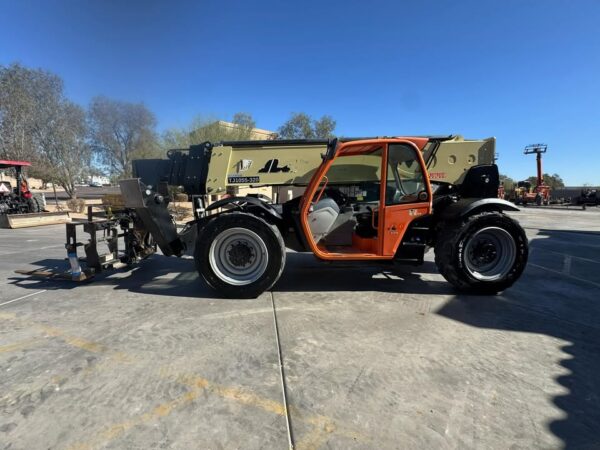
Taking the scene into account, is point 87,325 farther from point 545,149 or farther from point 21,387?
point 545,149

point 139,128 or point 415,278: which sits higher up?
point 139,128

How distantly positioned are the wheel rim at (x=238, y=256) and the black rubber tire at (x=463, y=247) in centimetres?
242

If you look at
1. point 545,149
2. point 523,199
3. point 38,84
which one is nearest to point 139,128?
point 38,84

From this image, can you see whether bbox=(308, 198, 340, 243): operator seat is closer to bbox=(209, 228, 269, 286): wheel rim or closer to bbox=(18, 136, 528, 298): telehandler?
bbox=(18, 136, 528, 298): telehandler

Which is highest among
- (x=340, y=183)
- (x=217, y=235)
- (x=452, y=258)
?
(x=340, y=183)

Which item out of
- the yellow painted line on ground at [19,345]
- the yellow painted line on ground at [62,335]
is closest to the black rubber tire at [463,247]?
the yellow painted line on ground at [62,335]

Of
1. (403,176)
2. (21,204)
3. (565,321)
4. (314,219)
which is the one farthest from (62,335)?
(21,204)

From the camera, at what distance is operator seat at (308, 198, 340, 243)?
5.00 meters

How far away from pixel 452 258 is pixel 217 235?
10.3ft

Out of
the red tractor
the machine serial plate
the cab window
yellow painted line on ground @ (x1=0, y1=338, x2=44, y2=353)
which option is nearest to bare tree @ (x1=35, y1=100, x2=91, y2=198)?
the red tractor

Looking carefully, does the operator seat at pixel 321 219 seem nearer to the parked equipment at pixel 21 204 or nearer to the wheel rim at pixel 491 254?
the wheel rim at pixel 491 254

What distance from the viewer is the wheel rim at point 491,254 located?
181 inches

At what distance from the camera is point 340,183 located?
6137 mm

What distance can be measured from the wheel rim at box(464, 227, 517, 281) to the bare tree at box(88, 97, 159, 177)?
33.3 meters
